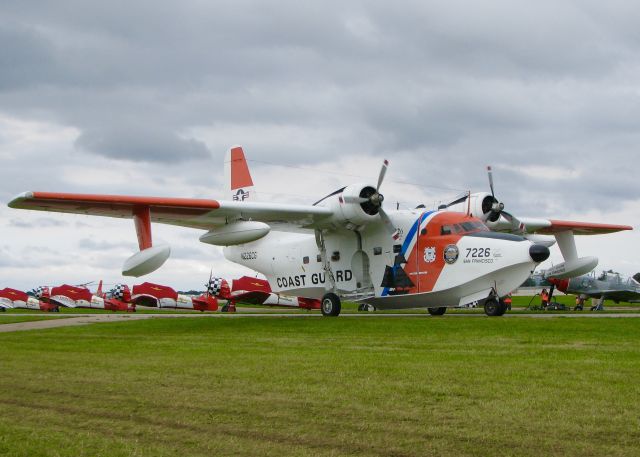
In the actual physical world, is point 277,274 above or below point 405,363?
above

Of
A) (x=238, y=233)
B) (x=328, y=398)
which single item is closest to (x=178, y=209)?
(x=238, y=233)

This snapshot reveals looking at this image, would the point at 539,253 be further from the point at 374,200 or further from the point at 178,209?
the point at 178,209

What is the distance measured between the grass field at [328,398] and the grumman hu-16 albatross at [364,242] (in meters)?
9.05

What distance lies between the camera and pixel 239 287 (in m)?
45.2

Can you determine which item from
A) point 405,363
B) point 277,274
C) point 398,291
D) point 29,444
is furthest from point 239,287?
point 29,444

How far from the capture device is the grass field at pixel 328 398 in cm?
577

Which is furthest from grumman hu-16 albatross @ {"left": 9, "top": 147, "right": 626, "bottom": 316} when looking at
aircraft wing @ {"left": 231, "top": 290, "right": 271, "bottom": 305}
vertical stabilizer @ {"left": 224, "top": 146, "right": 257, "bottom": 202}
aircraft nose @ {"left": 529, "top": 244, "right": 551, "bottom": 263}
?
aircraft wing @ {"left": 231, "top": 290, "right": 271, "bottom": 305}

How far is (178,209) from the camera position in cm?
2453

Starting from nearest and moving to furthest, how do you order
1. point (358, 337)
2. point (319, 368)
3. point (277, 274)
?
point (319, 368) → point (358, 337) → point (277, 274)

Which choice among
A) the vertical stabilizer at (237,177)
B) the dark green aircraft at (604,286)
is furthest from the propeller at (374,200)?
the dark green aircraft at (604,286)

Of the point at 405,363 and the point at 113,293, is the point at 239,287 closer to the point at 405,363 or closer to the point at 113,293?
the point at 113,293

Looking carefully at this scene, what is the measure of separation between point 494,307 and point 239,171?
15.3 m

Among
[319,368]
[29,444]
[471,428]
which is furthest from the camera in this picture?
[319,368]

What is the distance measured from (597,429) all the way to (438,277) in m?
Result: 19.6
